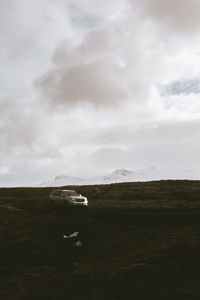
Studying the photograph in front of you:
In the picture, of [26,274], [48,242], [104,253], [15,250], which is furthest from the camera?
[48,242]

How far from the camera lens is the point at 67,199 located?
3338cm

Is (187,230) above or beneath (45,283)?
above

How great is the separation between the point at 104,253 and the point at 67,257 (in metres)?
2.14

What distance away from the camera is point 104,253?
56.7ft

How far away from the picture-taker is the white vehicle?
108 ft

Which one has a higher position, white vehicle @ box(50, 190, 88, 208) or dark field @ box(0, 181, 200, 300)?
white vehicle @ box(50, 190, 88, 208)

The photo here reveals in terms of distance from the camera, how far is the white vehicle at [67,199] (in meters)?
32.9

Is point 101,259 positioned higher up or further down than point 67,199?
further down

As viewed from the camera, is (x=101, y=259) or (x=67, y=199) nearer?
(x=101, y=259)

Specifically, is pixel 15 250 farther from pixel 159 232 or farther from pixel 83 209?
pixel 83 209

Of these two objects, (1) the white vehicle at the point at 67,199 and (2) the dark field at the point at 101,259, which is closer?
(2) the dark field at the point at 101,259

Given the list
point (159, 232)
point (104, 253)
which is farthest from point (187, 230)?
point (104, 253)

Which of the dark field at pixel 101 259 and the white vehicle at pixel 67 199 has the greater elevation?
the white vehicle at pixel 67 199

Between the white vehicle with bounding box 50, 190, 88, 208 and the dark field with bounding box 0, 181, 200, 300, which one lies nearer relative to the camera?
the dark field with bounding box 0, 181, 200, 300
